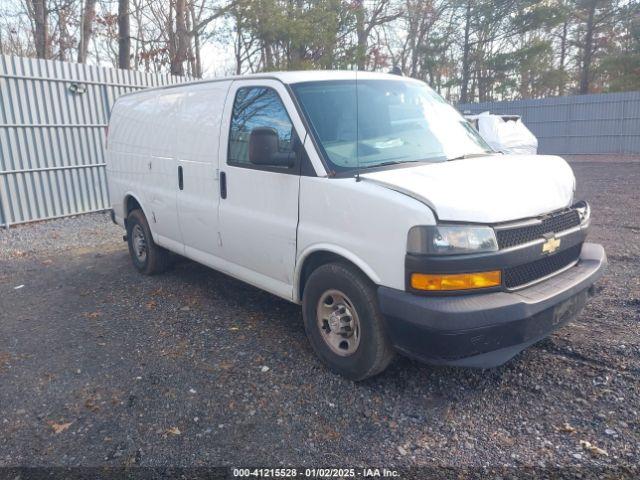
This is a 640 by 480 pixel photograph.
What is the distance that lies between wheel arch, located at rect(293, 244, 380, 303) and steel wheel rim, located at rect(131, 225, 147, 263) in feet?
10.1

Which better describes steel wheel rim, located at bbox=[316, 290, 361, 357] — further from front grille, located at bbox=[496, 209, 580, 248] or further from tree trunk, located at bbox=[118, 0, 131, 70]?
tree trunk, located at bbox=[118, 0, 131, 70]

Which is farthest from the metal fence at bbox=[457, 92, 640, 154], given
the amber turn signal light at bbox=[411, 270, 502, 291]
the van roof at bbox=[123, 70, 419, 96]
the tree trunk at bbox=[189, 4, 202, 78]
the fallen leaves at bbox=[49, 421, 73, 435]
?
the fallen leaves at bbox=[49, 421, 73, 435]

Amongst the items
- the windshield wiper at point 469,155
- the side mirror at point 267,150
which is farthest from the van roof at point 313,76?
the windshield wiper at point 469,155

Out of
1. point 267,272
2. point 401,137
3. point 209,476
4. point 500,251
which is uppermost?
point 401,137

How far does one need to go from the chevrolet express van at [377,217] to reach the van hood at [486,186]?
12 millimetres

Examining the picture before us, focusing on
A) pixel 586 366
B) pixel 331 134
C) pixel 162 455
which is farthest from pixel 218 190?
pixel 586 366

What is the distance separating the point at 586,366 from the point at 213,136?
3465 mm

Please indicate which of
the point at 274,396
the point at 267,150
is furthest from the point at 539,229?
the point at 274,396

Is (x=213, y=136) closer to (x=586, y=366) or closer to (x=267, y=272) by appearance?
(x=267, y=272)

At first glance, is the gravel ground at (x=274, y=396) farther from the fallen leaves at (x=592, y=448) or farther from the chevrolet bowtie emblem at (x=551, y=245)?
the chevrolet bowtie emblem at (x=551, y=245)

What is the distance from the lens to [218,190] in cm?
455

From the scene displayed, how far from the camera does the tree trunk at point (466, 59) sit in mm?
29402

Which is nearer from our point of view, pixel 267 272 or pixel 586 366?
pixel 586 366

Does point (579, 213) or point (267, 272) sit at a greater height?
point (579, 213)
